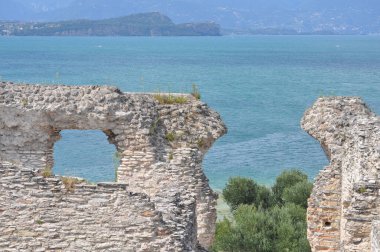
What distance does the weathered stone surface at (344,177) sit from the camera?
11500 mm

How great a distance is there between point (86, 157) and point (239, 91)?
153 feet

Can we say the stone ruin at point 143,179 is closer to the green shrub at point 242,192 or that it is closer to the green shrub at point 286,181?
the green shrub at point 242,192

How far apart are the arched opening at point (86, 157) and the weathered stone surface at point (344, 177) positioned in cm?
2283

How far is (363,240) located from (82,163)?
35.5m

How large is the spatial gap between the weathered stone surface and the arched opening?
22.8 meters

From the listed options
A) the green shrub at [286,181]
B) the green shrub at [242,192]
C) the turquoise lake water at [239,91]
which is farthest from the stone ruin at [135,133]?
the green shrub at [286,181]

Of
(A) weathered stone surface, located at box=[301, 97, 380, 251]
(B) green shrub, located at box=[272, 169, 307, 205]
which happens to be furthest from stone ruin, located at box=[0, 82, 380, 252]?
(B) green shrub, located at box=[272, 169, 307, 205]

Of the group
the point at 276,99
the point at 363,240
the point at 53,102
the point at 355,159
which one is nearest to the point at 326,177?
the point at 355,159

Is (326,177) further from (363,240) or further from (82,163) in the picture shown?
(82,163)

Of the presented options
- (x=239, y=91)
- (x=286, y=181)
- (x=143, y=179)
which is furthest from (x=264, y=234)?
(x=239, y=91)

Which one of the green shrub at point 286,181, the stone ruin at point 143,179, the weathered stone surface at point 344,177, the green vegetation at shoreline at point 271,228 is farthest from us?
the green shrub at point 286,181

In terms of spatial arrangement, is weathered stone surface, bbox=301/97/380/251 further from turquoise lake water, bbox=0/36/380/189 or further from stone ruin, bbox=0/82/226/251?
turquoise lake water, bbox=0/36/380/189

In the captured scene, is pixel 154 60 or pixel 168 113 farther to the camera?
pixel 154 60

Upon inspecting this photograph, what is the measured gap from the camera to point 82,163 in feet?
151
